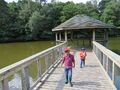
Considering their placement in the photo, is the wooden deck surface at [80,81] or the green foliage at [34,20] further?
the green foliage at [34,20]

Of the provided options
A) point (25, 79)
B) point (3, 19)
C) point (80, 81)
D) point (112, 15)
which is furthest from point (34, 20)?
point (25, 79)

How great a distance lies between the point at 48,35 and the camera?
2347 inches

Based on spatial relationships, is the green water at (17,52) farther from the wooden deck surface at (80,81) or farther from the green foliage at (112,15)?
the green foliage at (112,15)

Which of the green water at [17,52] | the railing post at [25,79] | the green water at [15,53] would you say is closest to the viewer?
the railing post at [25,79]

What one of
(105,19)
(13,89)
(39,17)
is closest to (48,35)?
(39,17)

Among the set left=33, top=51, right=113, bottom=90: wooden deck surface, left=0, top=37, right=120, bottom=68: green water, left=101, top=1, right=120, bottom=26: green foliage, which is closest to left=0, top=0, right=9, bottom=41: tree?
→ left=0, top=37, right=120, bottom=68: green water

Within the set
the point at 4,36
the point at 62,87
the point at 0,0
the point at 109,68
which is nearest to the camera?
the point at 62,87

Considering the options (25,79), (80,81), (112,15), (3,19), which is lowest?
(80,81)

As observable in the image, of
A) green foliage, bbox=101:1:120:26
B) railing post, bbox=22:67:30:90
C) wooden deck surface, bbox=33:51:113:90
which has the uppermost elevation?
green foliage, bbox=101:1:120:26

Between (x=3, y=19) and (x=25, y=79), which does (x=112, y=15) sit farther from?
(x=25, y=79)

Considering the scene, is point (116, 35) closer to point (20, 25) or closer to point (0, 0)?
point (20, 25)

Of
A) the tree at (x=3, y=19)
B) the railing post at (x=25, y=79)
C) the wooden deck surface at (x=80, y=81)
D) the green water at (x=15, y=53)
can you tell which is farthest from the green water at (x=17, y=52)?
the tree at (x=3, y=19)

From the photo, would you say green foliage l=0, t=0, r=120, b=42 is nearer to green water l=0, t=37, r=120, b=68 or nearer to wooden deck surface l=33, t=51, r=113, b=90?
green water l=0, t=37, r=120, b=68

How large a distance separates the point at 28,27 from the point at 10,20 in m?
5.19
